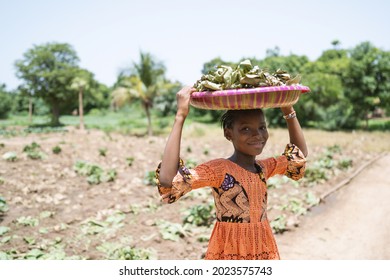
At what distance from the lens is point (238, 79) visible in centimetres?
194

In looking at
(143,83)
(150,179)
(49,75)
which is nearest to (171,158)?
(150,179)

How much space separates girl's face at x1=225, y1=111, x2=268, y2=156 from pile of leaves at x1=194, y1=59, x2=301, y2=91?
21 centimetres

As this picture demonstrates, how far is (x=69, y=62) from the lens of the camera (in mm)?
36781

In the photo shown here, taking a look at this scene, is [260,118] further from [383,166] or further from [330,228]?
[383,166]

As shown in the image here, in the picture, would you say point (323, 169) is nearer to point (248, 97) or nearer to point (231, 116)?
point (231, 116)

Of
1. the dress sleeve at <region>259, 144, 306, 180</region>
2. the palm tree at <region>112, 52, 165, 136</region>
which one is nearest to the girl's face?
the dress sleeve at <region>259, 144, 306, 180</region>

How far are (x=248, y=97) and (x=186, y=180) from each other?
529mm

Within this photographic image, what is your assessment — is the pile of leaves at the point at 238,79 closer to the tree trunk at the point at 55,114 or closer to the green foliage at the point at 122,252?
the green foliage at the point at 122,252

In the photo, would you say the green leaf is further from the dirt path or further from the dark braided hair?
the dark braided hair

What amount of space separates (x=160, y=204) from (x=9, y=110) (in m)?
39.8

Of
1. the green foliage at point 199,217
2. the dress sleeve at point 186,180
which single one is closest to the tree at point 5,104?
the green foliage at point 199,217

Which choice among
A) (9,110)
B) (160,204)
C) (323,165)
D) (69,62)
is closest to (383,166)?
(323,165)

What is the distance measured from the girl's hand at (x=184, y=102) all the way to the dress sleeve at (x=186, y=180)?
0.26 meters

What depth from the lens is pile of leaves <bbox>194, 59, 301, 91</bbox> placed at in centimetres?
189
